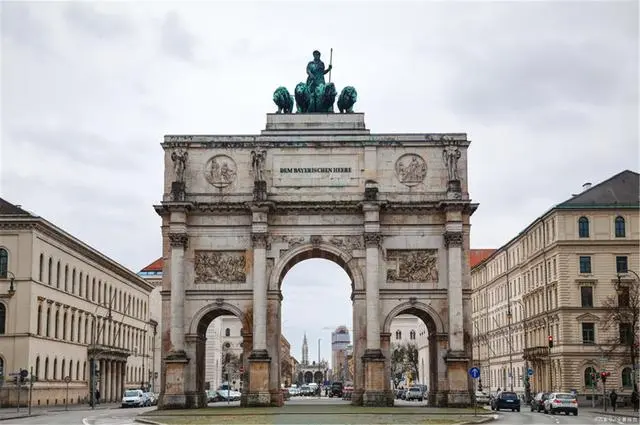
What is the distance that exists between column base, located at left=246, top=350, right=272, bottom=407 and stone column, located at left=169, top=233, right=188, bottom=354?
4174 millimetres

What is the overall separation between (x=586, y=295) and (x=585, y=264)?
2374mm

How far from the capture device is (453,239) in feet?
173

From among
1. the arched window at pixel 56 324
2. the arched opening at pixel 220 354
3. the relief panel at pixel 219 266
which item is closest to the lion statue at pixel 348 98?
the relief panel at pixel 219 266

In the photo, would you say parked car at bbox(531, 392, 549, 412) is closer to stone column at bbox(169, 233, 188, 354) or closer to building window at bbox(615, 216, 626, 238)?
building window at bbox(615, 216, 626, 238)

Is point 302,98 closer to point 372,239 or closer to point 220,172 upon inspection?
point 220,172

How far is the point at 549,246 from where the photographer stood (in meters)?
77.9

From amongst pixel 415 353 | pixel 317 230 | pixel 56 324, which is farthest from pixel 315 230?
pixel 415 353

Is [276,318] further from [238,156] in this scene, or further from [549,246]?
[549,246]

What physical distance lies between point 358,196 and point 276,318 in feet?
26.3

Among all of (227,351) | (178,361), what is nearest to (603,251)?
(178,361)

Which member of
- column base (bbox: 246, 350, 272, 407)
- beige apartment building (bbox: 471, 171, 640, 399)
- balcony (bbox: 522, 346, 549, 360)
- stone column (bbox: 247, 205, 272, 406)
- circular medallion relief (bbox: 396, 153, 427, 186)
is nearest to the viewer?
column base (bbox: 246, 350, 272, 407)

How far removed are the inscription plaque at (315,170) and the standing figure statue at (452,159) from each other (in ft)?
16.1

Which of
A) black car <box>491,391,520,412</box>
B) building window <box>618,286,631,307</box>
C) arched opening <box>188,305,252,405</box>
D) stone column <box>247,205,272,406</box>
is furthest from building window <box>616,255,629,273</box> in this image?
stone column <box>247,205,272,406</box>

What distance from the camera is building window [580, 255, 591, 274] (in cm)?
7494
